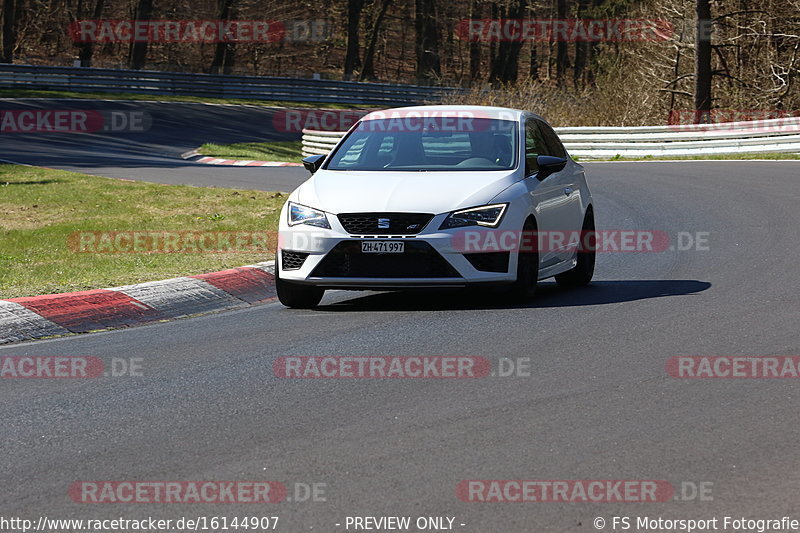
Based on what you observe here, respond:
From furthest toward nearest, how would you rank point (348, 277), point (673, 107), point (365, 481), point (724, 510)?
point (673, 107) < point (348, 277) < point (365, 481) < point (724, 510)

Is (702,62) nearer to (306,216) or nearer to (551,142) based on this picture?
(551,142)

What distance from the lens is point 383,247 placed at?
1022cm

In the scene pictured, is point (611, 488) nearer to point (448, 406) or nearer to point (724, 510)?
point (724, 510)

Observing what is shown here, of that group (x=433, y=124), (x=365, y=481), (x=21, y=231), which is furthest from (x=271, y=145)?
(x=365, y=481)

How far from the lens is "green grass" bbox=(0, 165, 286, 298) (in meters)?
12.5

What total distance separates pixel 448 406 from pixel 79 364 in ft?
8.69

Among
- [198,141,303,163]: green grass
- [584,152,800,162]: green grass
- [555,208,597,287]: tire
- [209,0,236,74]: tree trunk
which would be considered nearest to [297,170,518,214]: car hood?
[555,208,597,287]: tire

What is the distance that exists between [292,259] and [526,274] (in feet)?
6.19

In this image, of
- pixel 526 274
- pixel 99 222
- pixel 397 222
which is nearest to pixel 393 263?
pixel 397 222

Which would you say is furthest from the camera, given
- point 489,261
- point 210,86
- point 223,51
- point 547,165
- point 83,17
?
point 83,17

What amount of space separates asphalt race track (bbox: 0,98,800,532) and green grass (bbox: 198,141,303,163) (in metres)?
25.1

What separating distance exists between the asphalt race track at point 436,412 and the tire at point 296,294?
144mm

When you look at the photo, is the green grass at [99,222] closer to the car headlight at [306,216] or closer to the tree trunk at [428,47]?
the car headlight at [306,216]

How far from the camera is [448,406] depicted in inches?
273
